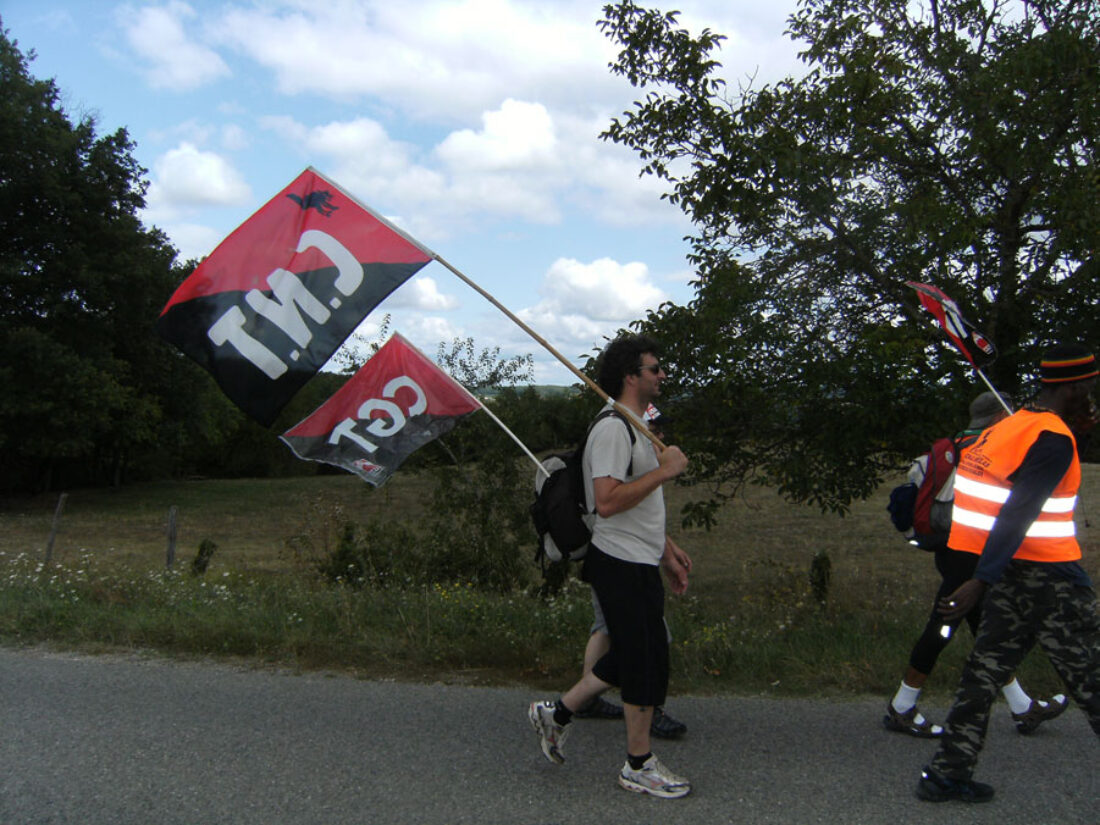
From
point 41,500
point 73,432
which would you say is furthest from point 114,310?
point 41,500

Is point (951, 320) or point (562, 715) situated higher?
point (951, 320)

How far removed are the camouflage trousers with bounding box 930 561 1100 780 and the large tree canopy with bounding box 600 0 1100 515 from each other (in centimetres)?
396

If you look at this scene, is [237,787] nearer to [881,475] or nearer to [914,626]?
[914,626]

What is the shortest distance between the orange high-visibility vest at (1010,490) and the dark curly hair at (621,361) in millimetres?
1379

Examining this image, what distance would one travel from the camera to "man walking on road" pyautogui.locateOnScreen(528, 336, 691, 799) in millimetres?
3621

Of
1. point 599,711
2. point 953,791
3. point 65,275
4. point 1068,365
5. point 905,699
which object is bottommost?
point 599,711

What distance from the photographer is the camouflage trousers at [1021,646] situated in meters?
3.41

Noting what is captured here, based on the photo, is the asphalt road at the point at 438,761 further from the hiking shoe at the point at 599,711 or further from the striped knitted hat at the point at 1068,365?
the striped knitted hat at the point at 1068,365

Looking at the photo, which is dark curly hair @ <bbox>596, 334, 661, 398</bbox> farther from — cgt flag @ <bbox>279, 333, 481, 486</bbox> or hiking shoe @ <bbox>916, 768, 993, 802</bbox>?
cgt flag @ <bbox>279, 333, 481, 486</bbox>

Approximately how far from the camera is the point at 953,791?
3.42 m

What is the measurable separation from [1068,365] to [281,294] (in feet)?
12.1

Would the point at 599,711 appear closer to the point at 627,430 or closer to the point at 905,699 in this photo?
the point at 905,699

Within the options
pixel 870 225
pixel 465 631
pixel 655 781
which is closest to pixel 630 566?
pixel 655 781

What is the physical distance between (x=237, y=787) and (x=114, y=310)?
3255 centimetres
